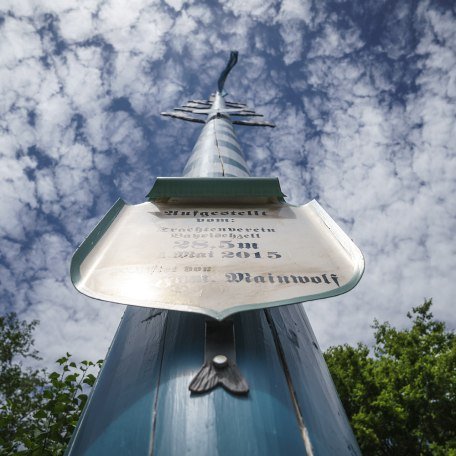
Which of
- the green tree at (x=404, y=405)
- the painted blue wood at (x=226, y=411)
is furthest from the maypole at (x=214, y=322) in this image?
the green tree at (x=404, y=405)

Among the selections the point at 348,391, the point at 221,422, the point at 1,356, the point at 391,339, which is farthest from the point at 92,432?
the point at 391,339

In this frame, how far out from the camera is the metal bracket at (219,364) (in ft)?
4.48

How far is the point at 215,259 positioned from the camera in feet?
6.42

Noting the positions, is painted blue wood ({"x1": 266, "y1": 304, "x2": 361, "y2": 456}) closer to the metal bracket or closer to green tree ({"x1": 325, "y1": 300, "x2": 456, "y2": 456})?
the metal bracket

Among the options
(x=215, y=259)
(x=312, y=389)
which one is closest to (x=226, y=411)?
(x=312, y=389)

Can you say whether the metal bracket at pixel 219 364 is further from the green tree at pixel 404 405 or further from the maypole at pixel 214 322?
the green tree at pixel 404 405

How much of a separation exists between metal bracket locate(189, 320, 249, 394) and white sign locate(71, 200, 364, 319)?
111 millimetres

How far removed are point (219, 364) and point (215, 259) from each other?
25.5 inches

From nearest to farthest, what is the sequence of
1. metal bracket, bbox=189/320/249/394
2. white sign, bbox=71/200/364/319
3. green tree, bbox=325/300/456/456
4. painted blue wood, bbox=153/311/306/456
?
painted blue wood, bbox=153/311/306/456, metal bracket, bbox=189/320/249/394, white sign, bbox=71/200/364/319, green tree, bbox=325/300/456/456

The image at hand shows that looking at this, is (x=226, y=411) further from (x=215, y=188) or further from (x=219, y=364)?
(x=215, y=188)

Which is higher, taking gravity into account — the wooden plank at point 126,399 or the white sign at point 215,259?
the white sign at point 215,259

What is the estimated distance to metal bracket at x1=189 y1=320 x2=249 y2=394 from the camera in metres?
1.37

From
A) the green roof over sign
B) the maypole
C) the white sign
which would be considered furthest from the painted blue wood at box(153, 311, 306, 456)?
the green roof over sign

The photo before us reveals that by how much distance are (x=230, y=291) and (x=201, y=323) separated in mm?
231
